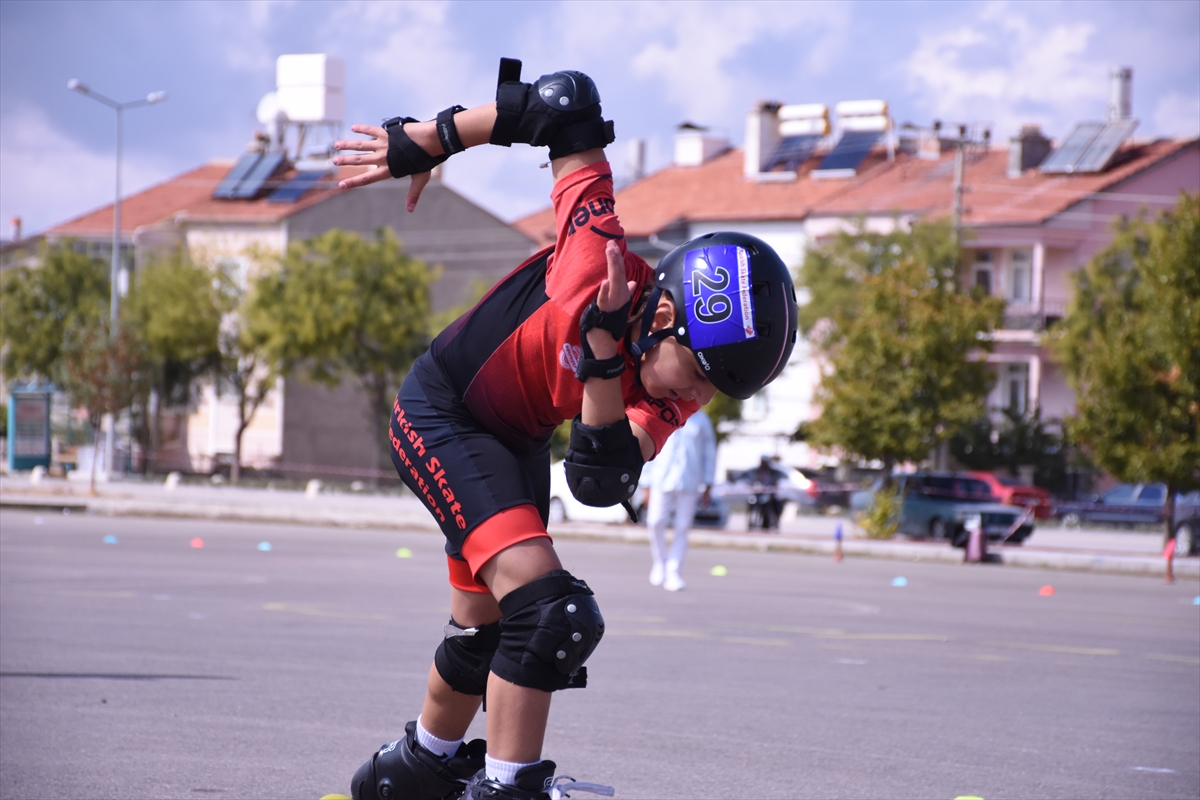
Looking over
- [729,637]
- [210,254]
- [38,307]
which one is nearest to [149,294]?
[210,254]

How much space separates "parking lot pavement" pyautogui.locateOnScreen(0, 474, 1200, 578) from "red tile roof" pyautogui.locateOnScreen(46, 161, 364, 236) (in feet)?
57.4

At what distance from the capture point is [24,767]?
492 centimetres

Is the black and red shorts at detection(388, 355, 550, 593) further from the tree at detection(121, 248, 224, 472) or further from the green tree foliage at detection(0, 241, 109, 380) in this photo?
the green tree foliage at detection(0, 241, 109, 380)

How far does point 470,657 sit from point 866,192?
45440mm

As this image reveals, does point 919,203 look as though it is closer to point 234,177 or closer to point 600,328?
point 234,177

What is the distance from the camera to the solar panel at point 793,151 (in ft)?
172

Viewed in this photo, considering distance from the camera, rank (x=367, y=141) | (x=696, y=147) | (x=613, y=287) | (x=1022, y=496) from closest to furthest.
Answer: (x=613, y=287), (x=367, y=141), (x=1022, y=496), (x=696, y=147)

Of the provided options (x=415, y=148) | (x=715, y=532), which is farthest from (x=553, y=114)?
(x=715, y=532)

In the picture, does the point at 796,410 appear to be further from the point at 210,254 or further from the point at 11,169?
the point at 11,169

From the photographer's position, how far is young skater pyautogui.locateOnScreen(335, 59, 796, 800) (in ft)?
11.0

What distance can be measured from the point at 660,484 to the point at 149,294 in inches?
1327

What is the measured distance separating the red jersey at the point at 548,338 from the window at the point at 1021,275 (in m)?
43.6

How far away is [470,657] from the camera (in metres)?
3.79

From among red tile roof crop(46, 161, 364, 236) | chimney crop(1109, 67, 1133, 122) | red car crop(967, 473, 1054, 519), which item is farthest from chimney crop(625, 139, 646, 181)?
chimney crop(1109, 67, 1133, 122)
